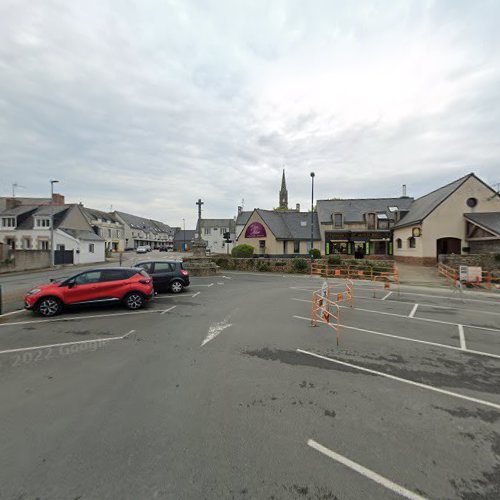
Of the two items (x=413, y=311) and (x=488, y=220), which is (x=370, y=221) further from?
(x=413, y=311)

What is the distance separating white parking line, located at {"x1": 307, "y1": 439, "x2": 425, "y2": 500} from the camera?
264cm

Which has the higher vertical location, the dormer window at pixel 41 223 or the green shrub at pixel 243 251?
the dormer window at pixel 41 223

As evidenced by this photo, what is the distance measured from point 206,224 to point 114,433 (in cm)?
6547

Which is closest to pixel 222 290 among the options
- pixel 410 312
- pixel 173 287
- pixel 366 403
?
pixel 173 287

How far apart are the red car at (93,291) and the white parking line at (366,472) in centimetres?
863

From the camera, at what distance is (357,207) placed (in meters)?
36.2

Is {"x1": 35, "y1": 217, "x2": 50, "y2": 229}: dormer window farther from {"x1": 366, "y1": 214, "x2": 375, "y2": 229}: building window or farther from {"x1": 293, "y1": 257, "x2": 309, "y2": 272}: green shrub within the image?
{"x1": 366, "y1": 214, "x2": 375, "y2": 229}: building window

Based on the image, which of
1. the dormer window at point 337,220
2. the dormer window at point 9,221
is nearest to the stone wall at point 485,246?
A: the dormer window at point 337,220

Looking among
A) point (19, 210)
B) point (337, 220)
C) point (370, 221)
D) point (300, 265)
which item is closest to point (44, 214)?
point (19, 210)

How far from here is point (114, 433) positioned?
11.4ft

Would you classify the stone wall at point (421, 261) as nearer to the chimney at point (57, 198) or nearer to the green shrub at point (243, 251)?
the green shrub at point (243, 251)

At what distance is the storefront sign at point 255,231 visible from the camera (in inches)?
1422

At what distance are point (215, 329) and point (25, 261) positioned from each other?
29146mm

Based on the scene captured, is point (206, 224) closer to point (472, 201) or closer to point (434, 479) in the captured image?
point (472, 201)
